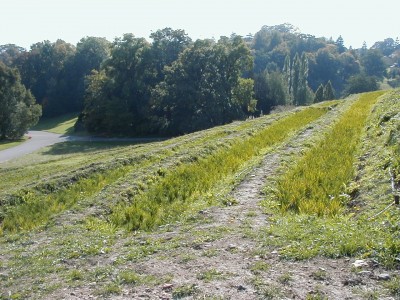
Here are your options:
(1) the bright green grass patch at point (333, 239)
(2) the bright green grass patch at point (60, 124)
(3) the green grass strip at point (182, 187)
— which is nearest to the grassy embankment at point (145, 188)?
(3) the green grass strip at point (182, 187)

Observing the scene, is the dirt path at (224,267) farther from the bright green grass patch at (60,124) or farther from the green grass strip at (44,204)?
the bright green grass patch at (60,124)

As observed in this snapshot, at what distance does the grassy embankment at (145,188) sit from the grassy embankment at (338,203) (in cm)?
192

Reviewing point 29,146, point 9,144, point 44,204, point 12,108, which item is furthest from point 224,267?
point 12,108

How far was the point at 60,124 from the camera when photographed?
74688mm

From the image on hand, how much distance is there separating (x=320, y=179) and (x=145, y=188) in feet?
13.3

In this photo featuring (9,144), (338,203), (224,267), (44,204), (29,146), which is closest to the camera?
(224,267)

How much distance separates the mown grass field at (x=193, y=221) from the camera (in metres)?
4.93

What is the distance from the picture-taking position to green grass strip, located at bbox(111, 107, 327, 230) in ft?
25.7

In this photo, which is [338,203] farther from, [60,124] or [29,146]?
[60,124]

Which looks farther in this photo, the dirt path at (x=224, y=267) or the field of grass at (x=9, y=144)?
the field of grass at (x=9, y=144)

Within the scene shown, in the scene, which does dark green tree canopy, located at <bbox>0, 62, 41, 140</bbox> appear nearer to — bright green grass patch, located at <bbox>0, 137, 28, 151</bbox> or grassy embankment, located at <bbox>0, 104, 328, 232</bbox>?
bright green grass patch, located at <bbox>0, 137, 28, 151</bbox>

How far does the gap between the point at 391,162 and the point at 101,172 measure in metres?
7.81

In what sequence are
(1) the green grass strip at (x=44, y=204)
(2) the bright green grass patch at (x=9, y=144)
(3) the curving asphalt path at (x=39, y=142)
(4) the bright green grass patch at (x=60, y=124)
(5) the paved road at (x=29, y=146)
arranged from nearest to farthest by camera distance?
1. (1) the green grass strip at (x=44, y=204)
2. (5) the paved road at (x=29, y=146)
3. (3) the curving asphalt path at (x=39, y=142)
4. (2) the bright green grass patch at (x=9, y=144)
5. (4) the bright green grass patch at (x=60, y=124)

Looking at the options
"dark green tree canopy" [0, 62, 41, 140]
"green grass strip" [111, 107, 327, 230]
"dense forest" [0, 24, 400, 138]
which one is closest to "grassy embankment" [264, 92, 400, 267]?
"green grass strip" [111, 107, 327, 230]
